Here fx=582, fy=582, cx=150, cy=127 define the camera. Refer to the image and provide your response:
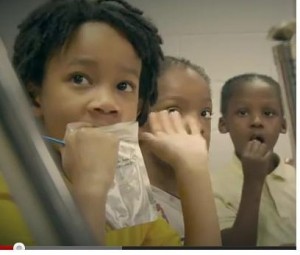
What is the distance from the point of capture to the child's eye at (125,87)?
1577 millimetres

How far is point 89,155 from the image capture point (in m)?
1.57

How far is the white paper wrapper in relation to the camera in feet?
5.08

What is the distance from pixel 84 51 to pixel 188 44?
284 mm

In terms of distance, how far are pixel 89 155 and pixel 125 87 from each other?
209 mm

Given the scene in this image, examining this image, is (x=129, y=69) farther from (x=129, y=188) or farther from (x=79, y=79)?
(x=129, y=188)

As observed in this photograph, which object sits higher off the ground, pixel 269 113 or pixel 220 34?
pixel 220 34

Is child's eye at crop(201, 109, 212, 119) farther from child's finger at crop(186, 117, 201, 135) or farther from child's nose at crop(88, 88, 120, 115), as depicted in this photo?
child's nose at crop(88, 88, 120, 115)

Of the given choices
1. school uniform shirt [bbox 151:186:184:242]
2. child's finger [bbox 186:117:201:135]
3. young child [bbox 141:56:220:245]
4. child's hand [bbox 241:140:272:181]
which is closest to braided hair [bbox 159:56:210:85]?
young child [bbox 141:56:220:245]

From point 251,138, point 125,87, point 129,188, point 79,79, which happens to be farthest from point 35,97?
point 251,138

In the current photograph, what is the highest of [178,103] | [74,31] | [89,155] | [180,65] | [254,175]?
[74,31]

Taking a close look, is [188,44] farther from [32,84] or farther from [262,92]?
[32,84]

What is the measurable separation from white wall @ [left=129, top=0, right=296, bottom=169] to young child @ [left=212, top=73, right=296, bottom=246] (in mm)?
27

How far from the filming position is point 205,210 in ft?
5.00

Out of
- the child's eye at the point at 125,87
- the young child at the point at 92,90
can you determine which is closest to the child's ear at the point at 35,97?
the young child at the point at 92,90
